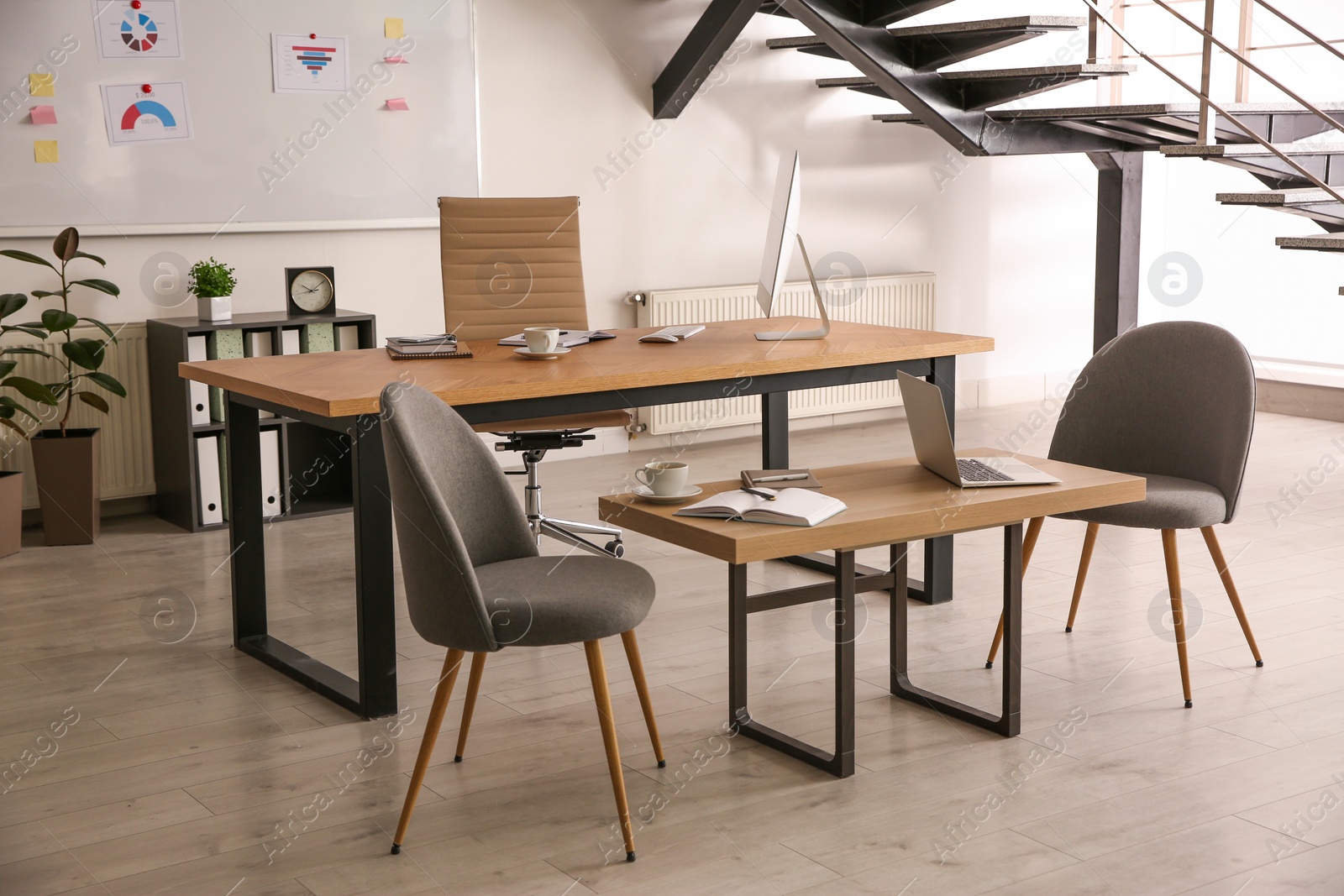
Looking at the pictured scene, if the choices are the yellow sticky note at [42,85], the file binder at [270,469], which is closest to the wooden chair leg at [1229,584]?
the file binder at [270,469]

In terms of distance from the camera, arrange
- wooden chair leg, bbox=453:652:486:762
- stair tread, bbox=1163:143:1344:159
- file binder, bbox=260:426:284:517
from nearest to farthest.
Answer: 1. wooden chair leg, bbox=453:652:486:762
2. stair tread, bbox=1163:143:1344:159
3. file binder, bbox=260:426:284:517

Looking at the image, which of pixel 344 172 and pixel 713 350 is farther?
pixel 344 172

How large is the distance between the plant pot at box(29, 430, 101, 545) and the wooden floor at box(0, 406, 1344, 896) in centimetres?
38

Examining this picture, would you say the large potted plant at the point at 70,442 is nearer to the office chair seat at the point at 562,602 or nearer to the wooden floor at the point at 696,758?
the wooden floor at the point at 696,758

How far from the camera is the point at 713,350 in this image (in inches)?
142

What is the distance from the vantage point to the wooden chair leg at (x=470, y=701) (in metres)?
2.59

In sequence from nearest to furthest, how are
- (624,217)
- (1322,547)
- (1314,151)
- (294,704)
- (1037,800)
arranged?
(1037,800) < (294,704) < (1322,547) < (1314,151) < (624,217)

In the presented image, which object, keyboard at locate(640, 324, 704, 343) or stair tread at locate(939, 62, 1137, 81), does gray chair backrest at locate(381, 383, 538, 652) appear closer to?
keyboard at locate(640, 324, 704, 343)

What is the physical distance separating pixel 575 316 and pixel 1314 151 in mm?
2669

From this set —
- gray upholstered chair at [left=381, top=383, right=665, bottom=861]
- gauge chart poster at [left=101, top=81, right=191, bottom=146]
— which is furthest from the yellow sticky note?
gray upholstered chair at [left=381, top=383, right=665, bottom=861]

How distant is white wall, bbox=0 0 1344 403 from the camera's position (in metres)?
5.39

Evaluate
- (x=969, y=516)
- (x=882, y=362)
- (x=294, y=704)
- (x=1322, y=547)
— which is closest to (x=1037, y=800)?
(x=969, y=516)

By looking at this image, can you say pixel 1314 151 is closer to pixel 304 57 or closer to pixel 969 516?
pixel 969 516

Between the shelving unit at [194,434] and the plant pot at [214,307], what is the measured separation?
4 cm
